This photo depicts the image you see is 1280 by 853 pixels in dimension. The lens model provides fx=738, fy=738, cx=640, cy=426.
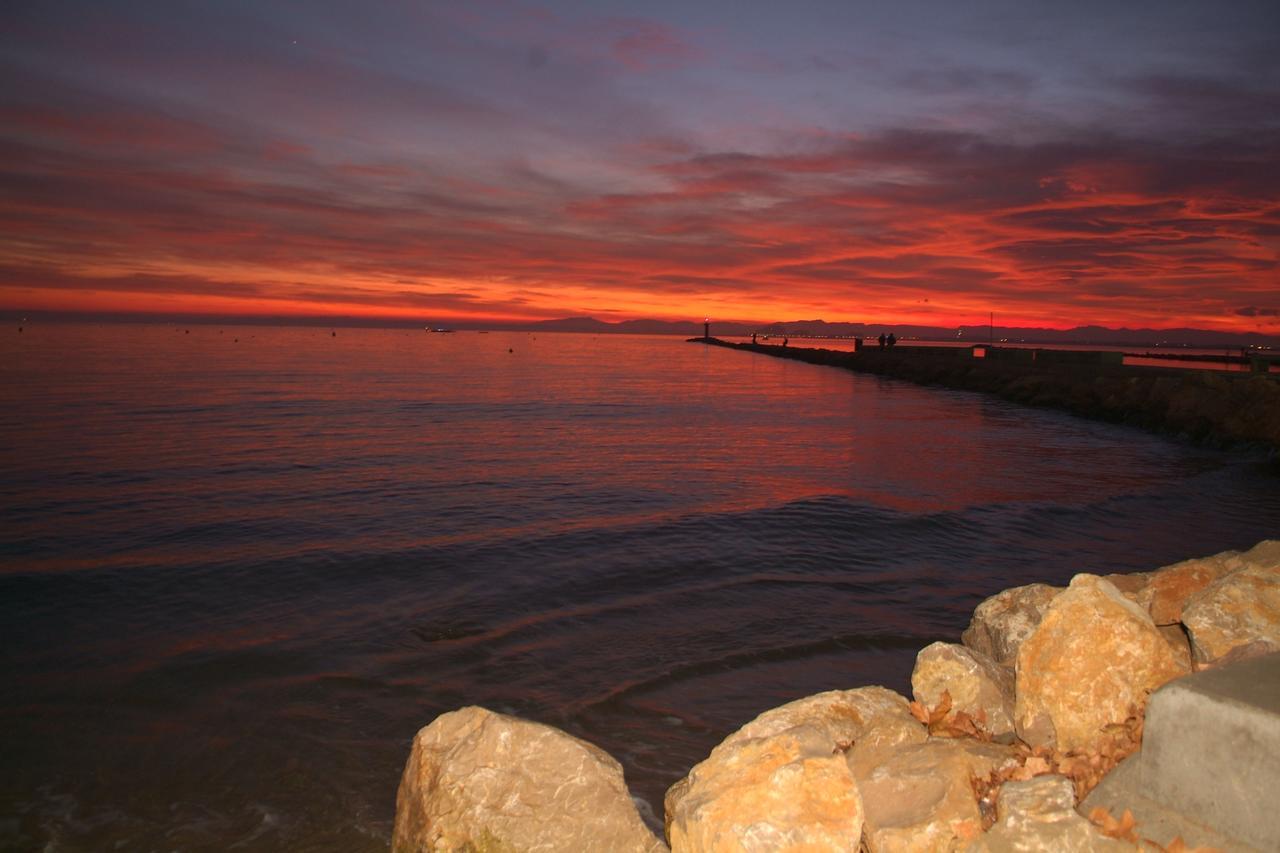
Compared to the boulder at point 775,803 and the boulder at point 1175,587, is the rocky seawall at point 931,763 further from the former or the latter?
the boulder at point 1175,587

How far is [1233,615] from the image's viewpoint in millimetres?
5062

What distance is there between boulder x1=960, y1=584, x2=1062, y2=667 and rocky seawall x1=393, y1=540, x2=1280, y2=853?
736 millimetres

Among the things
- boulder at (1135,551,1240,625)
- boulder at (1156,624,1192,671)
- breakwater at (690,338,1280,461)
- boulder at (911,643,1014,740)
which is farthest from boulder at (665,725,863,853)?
breakwater at (690,338,1280,461)

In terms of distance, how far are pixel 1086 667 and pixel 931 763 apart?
1.32 meters

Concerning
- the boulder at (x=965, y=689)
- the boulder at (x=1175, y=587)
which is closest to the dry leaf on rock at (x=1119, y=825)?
the boulder at (x=965, y=689)

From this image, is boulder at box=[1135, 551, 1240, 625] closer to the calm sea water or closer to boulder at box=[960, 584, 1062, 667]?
boulder at box=[960, 584, 1062, 667]

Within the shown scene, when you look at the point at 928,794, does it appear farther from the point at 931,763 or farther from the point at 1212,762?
the point at 1212,762

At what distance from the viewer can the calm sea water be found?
6.09 m

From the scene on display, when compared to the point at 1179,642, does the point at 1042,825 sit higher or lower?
lower

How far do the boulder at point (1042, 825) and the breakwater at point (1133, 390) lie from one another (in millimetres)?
23267

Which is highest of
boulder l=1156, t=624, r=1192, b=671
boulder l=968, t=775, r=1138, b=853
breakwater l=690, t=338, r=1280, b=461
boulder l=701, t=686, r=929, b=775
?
breakwater l=690, t=338, r=1280, b=461

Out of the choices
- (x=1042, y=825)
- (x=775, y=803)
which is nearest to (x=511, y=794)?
(x=775, y=803)

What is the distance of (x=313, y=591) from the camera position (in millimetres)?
10141

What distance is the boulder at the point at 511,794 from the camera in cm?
426
